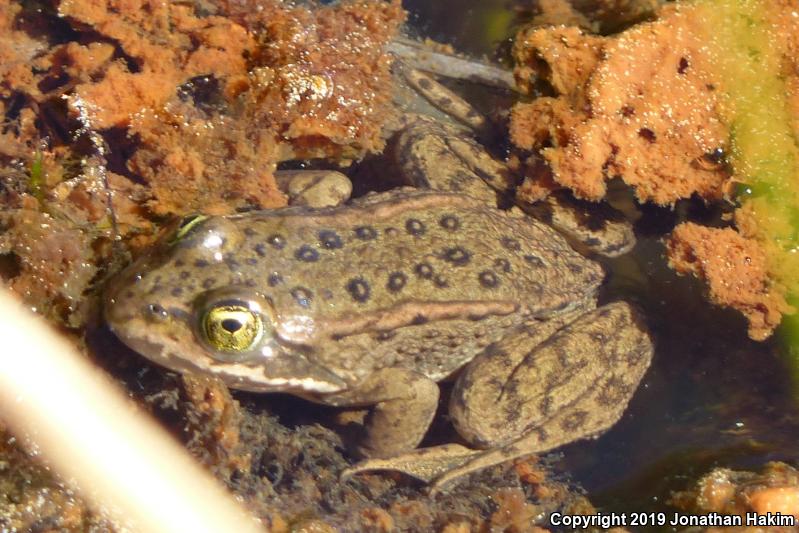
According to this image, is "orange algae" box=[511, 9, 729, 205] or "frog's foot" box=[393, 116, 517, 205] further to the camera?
"frog's foot" box=[393, 116, 517, 205]

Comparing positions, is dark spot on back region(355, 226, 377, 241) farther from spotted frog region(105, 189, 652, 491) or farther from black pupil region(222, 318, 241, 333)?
black pupil region(222, 318, 241, 333)

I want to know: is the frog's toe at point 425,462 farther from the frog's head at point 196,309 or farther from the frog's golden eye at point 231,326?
the frog's golden eye at point 231,326

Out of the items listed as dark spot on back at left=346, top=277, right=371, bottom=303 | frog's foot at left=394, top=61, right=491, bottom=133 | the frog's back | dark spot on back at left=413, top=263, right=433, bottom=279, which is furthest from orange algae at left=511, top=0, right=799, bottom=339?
dark spot on back at left=346, top=277, right=371, bottom=303

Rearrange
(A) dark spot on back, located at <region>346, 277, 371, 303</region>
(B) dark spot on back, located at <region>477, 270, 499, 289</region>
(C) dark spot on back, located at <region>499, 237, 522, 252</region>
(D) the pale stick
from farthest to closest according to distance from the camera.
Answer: (C) dark spot on back, located at <region>499, 237, 522, 252</region>, (B) dark spot on back, located at <region>477, 270, 499, 289</region>, (A) dark spot on back, located at <region>346, 277, 371, 303</region>, (D) the pale stick

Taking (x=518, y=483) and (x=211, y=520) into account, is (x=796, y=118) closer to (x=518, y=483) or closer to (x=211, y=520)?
(x=518, y=483)

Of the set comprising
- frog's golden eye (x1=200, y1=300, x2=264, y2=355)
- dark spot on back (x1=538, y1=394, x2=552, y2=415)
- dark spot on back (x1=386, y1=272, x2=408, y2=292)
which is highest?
dark spot on back (x1=386, y1=272, x2=408, y2=292)

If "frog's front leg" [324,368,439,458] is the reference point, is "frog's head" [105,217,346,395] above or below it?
above

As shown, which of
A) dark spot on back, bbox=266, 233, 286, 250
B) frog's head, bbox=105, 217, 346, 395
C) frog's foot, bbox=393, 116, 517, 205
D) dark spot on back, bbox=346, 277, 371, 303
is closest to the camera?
frog's head, bbox=105, 217, 346, 395

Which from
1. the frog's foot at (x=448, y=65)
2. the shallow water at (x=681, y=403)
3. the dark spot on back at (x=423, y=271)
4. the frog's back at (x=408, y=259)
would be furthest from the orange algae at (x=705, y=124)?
the frog's foot at (x=448, y=65)
